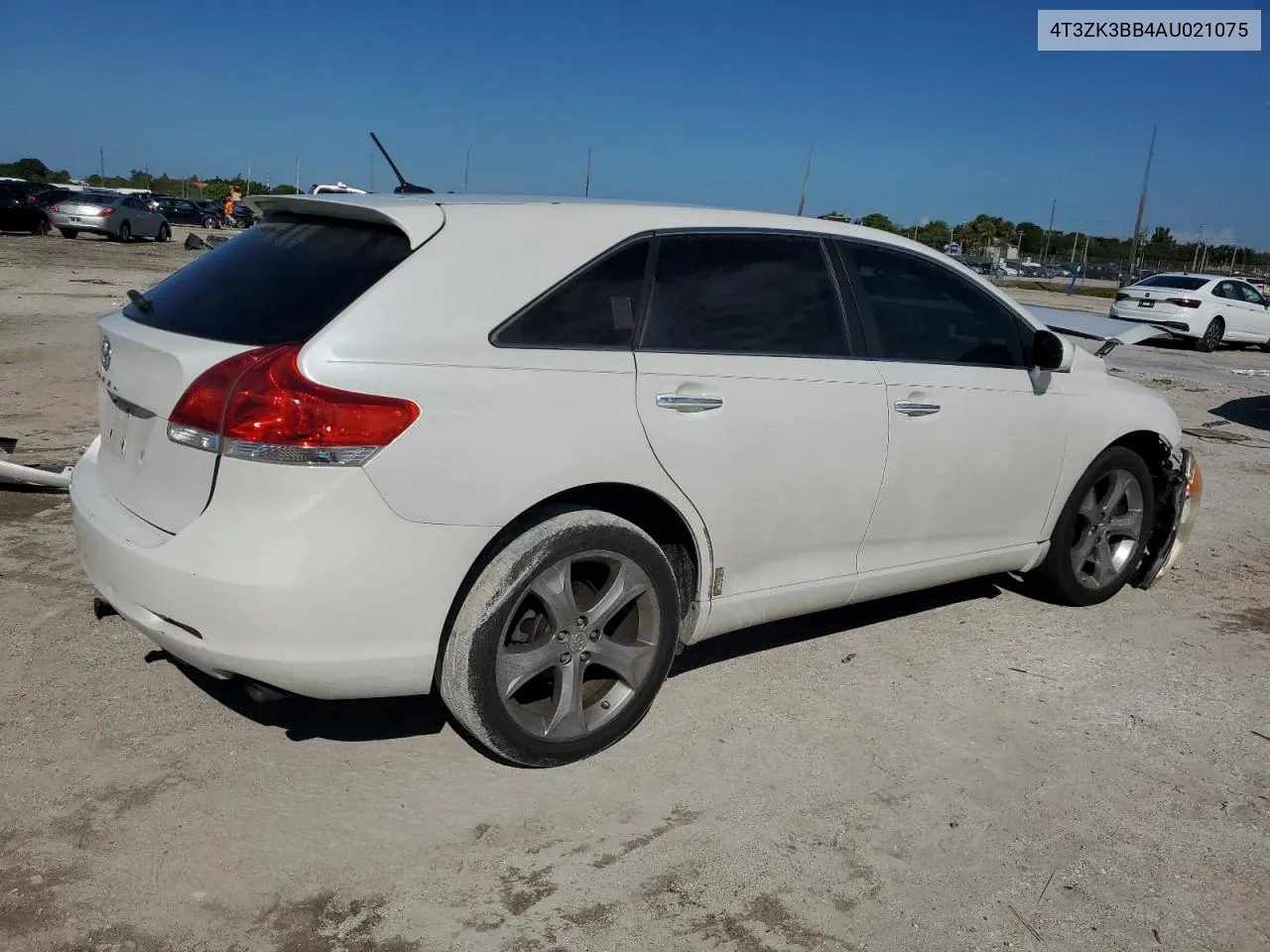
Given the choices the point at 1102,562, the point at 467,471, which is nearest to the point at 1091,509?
the point at 1102,562

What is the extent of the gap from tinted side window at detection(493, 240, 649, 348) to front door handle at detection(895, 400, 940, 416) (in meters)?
1.17

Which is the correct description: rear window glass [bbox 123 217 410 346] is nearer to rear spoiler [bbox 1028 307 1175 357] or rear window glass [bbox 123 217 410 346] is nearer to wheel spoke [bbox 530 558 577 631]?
wheel spoke [bbox 530 558 577 631]

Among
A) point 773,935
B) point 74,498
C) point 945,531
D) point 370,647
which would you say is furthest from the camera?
point 945,531

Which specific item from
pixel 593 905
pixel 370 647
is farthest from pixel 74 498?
pixel 593 905

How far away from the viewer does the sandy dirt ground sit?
107 inches

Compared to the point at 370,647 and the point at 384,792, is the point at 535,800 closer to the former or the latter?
the point at 384,792

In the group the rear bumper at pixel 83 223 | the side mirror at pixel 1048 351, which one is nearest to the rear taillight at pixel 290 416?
the side mirror at pixel 1048 351

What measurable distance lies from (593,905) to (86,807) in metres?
1.47

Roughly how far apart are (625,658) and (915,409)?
1.52m

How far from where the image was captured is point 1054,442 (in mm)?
4762

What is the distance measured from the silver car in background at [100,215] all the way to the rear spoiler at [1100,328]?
99.7ft

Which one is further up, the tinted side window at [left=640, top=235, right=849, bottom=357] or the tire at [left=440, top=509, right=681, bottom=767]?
the tinted side window at [left=640, top=235, right=849, bottom=357]

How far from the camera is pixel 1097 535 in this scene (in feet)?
17.0

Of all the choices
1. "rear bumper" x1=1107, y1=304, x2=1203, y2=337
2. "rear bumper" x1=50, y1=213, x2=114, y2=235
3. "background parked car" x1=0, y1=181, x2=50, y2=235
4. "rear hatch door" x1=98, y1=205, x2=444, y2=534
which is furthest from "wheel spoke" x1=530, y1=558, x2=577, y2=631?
"background parked car" x1=0, y1=181, x2=50, y2=235
